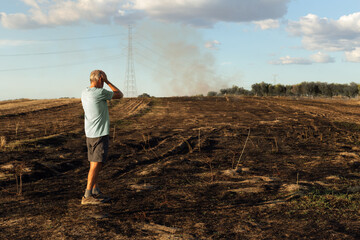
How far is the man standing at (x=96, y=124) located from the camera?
4977 mm

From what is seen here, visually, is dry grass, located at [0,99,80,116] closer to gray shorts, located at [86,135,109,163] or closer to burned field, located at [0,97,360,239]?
burned field, located at [0,97,360,239]

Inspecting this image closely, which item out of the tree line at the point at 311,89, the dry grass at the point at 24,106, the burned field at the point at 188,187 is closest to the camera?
the burned field at the point at 188,187

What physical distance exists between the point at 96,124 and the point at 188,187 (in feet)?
7.05

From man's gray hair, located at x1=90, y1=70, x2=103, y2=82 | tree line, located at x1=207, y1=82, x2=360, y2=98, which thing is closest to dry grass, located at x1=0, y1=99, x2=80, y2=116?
man's gray hair, located at x1=90, y1=70, x2=103, y2=82

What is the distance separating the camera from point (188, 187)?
6102mm

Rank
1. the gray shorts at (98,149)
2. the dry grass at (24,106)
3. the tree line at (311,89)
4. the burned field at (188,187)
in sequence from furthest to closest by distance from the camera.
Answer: the tree line at (311,89) → the dry grass at (24,106) → the gray shorts at (98,149) → the burned field at (188,187)

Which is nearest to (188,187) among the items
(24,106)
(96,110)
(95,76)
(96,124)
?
(96,124)

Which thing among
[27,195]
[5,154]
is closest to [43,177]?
[27,195]

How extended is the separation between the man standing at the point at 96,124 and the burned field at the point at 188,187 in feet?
1.25

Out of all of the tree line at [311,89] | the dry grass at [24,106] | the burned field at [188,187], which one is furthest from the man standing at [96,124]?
the tree line at [311,89]

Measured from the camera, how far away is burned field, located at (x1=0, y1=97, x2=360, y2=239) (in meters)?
4.20

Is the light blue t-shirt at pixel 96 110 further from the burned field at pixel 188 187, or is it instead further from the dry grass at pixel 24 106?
the dry grass at pixel 24 106

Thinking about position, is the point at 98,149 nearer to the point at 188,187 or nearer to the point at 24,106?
the point at 188,187

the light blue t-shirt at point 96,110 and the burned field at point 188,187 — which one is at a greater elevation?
the light blue t-shirt at point 96,110
